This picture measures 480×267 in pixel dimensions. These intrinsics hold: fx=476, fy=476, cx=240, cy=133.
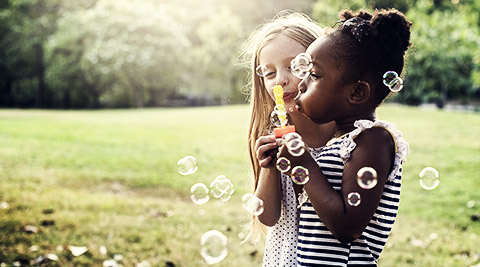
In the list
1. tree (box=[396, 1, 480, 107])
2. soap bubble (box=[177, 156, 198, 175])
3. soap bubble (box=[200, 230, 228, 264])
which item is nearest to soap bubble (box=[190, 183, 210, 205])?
soap bubble (box=[177, 156, 198, 175])

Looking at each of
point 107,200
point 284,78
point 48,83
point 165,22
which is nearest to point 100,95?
point 48,83

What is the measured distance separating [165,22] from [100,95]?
261 inches

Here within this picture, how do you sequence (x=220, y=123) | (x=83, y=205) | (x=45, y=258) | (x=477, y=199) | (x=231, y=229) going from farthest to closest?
1. (x=220, y=123)
2. (x=477, y=199)
3. (x=83, y=205)
4. (x=231, y=229)
5. (x=45, y=258)

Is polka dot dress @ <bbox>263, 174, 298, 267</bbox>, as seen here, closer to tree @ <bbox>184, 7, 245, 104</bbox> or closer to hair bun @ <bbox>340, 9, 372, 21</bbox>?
hair bun @ <bbox>340, 9, 372, 21</bbox>

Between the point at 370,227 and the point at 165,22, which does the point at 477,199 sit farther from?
the point at 165,22

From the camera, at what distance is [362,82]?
5.08 ft

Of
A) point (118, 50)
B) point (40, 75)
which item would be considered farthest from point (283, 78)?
point (40, 75)

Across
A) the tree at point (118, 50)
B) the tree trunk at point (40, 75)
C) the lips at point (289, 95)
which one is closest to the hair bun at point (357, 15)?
the lips at point (289, 95)

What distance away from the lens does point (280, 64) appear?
84.8 inches

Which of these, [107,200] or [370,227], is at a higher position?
[370,227]

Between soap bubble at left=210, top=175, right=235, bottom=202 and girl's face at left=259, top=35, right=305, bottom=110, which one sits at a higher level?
girl's face at left=259, top=35, right=305, bottom=110

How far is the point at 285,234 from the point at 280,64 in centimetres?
76

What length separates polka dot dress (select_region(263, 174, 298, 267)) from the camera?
188 cm

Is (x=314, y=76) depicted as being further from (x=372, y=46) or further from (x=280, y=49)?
(x=280, y=49)
